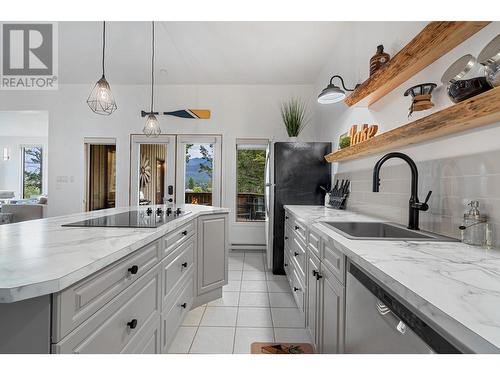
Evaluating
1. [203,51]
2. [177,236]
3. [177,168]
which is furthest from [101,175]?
[177,236]

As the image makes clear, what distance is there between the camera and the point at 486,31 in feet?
3.81

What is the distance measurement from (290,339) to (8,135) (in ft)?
34.9

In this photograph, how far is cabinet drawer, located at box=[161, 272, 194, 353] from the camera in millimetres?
1583

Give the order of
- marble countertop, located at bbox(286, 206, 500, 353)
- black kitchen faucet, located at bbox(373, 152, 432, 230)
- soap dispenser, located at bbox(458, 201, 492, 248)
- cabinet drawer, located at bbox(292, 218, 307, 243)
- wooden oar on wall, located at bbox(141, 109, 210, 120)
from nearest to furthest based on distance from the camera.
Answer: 1. marble countertop, located at bbox(286, 206, 500, 353)
2. soap dispenser, located at bbox(458, 201, 492, 248)
3. black kitchen faucet, located at bbox(373, 152, 432, 230)
4. cabinet drawer, located at bbox(292, 218, 307, 243)
5. wooden oar on wall, located at bbox(141, 109, 210, 120)

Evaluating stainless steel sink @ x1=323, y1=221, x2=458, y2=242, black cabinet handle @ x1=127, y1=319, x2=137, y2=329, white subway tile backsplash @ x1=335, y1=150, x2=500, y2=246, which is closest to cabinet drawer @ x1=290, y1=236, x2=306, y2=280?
stainless steel sink @ x1=323, y1=221, x2=458, y2=242

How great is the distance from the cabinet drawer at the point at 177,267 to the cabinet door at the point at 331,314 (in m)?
0.98

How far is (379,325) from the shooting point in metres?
0.87

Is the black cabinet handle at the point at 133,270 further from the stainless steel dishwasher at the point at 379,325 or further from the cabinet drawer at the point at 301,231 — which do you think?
the cabinet drawer at the point at 301,231

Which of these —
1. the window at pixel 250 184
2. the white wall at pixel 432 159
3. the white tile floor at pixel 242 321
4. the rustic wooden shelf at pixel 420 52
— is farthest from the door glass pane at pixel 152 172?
the rustic wooden shelf at pixel 420 52

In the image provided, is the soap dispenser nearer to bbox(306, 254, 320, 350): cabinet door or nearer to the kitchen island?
bbox(306, 254, 320, 350): cabinet door

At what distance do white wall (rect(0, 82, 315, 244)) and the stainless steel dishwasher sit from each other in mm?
3577

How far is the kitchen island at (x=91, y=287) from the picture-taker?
708 mm
